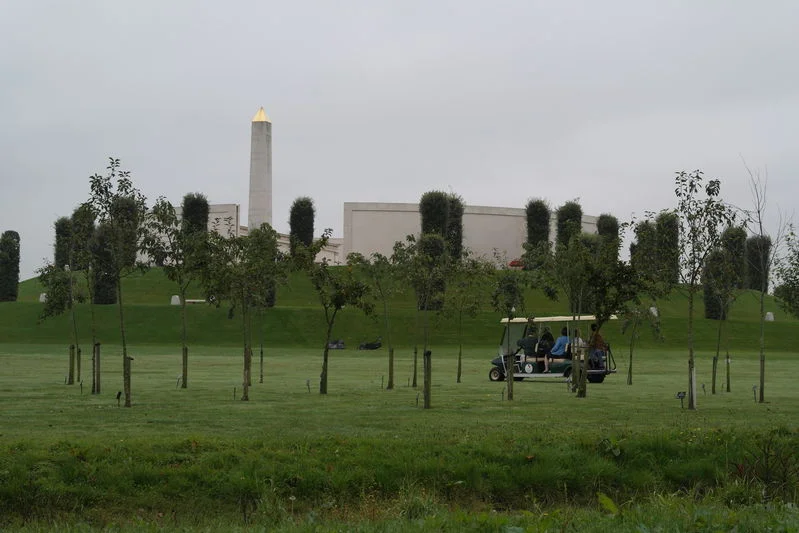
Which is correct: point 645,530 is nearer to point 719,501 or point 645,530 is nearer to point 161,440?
point 719,501

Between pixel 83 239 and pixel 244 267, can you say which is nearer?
pixel 244 267

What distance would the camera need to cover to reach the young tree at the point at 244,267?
2564cm

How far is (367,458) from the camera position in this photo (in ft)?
46.5

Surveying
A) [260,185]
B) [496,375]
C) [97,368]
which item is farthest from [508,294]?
[260,185]

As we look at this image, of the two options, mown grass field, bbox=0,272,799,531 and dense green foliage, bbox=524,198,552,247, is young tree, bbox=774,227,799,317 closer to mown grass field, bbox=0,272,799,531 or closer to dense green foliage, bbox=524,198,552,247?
mown grass field, bbox=0,272,799,531

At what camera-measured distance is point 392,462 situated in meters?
14.1

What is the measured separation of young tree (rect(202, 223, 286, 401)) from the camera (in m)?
25.6

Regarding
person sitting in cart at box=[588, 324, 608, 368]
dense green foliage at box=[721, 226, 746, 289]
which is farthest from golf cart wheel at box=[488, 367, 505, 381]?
dense green foliage at box=[721, 226, 746, 289]

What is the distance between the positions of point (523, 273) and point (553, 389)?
724 cm

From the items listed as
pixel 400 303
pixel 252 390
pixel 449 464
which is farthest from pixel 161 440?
pixel 400 303

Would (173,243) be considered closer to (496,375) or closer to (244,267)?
(244,267)

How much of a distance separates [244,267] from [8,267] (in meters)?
64.5

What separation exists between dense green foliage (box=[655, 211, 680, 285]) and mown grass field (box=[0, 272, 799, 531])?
3301mm

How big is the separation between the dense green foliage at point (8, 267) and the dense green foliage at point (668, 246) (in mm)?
69382
